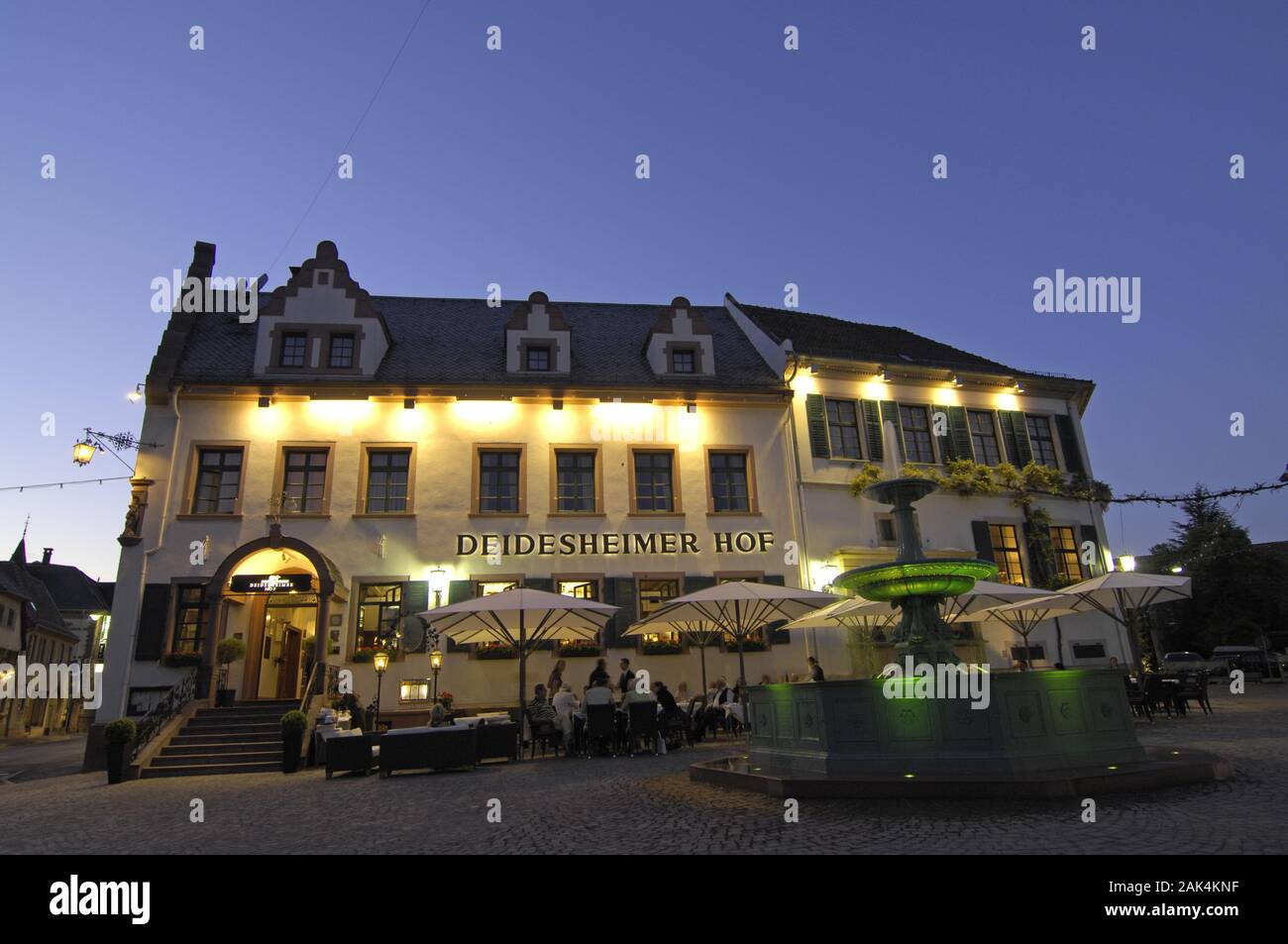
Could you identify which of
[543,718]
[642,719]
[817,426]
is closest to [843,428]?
[817,426]

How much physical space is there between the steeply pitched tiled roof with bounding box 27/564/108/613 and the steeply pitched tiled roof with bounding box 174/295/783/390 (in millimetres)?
54342

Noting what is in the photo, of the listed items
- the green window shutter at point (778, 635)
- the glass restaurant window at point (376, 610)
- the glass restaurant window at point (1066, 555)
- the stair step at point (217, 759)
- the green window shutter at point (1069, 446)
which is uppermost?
the green window shutter at point (1069, 446)

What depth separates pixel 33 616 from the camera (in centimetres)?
4597

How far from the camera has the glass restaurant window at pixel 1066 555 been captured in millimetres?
22562

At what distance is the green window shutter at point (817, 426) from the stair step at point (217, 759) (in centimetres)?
1520

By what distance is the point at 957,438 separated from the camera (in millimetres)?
23297

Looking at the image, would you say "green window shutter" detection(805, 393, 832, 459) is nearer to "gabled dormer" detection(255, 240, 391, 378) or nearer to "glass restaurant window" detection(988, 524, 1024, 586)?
"glass restaurant window" detection(988, 524, 1024, 586)

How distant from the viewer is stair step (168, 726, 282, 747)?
15359mm


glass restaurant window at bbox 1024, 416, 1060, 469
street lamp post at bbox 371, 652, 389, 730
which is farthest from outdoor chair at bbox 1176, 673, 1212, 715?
street lamp post at bbox 371, 652, 389, 730

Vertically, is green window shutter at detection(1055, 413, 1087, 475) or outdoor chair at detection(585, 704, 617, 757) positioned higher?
green window shutter at detection(1055, 413, 1087, 475)

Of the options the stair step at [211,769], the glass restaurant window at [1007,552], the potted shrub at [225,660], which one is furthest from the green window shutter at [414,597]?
the glass restaurant window at [1007,552]

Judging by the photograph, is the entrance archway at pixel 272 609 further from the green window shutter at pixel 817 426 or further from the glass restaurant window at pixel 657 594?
the green window shutter at pixel 817 426

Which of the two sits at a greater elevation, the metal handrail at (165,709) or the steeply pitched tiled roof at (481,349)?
the steeply pitched tiled roof at (481,349)
